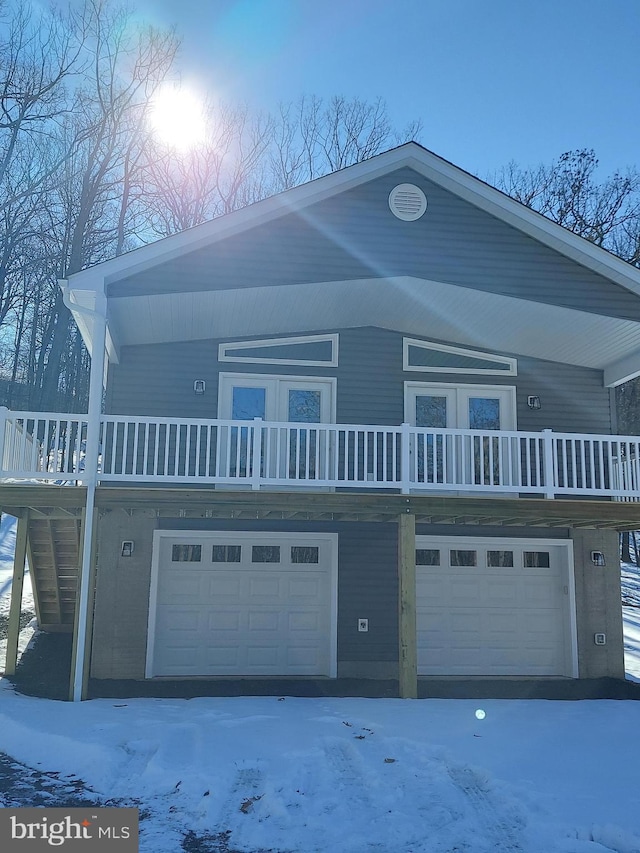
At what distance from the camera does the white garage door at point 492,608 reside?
445 inches

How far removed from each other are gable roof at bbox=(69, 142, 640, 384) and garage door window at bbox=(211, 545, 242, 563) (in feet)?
10.9

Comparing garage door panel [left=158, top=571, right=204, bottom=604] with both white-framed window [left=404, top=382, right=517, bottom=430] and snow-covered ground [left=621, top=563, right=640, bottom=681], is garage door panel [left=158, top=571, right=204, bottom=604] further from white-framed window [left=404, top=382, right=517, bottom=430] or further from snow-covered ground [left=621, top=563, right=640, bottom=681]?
snow-covered ground [left=621, top=563, right=640, bottom=681]

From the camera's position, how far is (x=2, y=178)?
22750 mm

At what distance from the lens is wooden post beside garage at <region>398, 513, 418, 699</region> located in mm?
8891

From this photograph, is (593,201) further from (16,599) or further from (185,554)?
(16,599)

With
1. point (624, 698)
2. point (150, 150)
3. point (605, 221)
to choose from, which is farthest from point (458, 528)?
point (150, 150)

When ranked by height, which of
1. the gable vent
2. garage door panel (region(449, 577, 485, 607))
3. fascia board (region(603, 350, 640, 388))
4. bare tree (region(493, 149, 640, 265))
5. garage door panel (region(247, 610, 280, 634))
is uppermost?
bare tree (region(493, 149, 640, 265))

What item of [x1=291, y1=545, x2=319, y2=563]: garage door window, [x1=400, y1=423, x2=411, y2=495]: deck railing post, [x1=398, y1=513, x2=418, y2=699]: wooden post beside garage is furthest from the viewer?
[x1=291, y1=545, x2=319, y2=563]: garage door window

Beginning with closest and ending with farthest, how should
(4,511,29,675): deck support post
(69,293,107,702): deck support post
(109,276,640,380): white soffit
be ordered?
(69,293,107,702): deck support post
(4,511,29,675): deck support post
(109,276,640,380): white soffit

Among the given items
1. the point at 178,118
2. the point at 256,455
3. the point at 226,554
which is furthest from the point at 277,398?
the point at 178,118

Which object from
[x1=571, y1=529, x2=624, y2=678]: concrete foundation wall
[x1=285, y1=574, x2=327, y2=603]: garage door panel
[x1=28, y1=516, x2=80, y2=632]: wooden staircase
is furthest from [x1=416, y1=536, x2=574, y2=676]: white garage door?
[x1=28, y1=516, x2=80, y2=632]: wooden staircase

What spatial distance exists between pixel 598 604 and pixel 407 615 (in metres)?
4.23

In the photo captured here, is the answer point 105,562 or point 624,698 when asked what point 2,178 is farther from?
point 624,698

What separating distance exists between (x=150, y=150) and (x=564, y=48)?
17.4m
